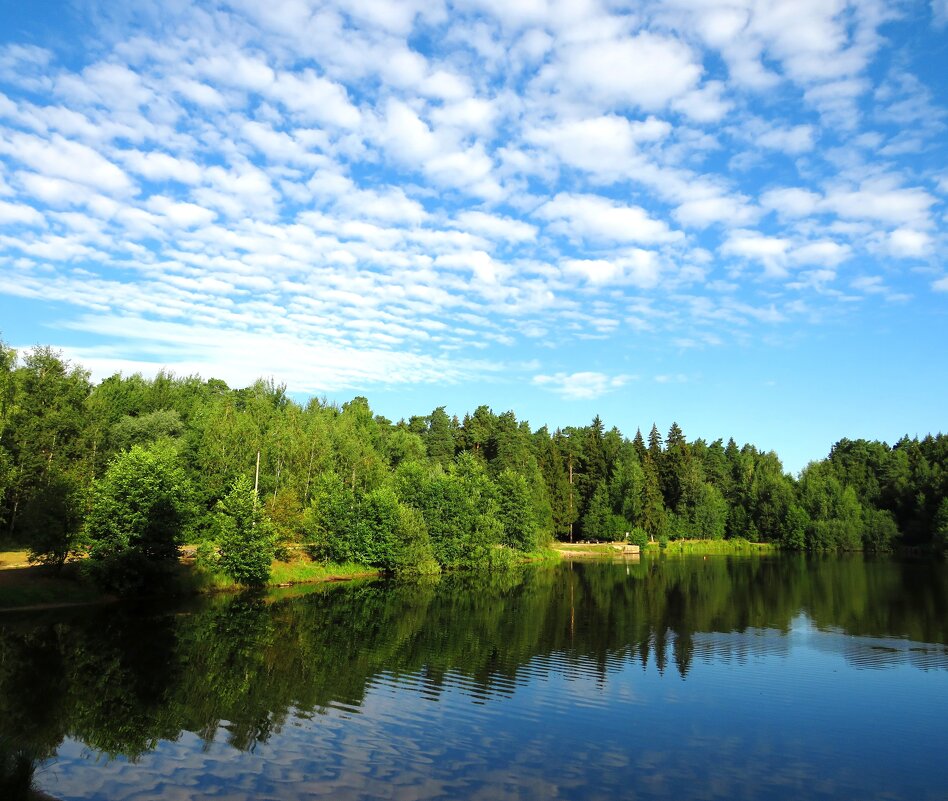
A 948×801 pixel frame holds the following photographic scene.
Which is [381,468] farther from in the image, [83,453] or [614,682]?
[614,682]

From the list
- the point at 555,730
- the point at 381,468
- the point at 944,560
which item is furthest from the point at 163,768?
the point at 944,560

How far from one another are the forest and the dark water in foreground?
289 inches

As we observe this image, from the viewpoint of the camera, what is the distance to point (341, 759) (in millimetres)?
19750

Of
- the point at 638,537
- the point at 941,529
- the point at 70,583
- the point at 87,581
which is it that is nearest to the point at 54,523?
the point at 70,583

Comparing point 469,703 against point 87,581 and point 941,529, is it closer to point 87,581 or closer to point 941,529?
point 87,581

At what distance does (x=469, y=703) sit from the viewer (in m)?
26.1

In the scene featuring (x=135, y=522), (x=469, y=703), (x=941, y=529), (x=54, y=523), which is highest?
(x=941, y=529)

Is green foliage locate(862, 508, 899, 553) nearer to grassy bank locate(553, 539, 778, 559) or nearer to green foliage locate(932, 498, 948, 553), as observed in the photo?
green foliage locate(932, 498, 948, 553)

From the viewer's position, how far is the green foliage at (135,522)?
150 ft

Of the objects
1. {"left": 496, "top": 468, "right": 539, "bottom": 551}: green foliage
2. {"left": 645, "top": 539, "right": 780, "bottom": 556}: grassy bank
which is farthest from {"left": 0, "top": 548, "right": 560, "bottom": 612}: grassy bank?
{"left": 645, "top": 539, "right": 780, "bottom": 556}: grassy bank

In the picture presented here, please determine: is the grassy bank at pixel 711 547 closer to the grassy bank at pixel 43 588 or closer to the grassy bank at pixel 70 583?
the grassy bank at pixel 70 583

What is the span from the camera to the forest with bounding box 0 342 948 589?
160ft

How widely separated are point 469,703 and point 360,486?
63801 millimetres

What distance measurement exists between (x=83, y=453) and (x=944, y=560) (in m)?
126
